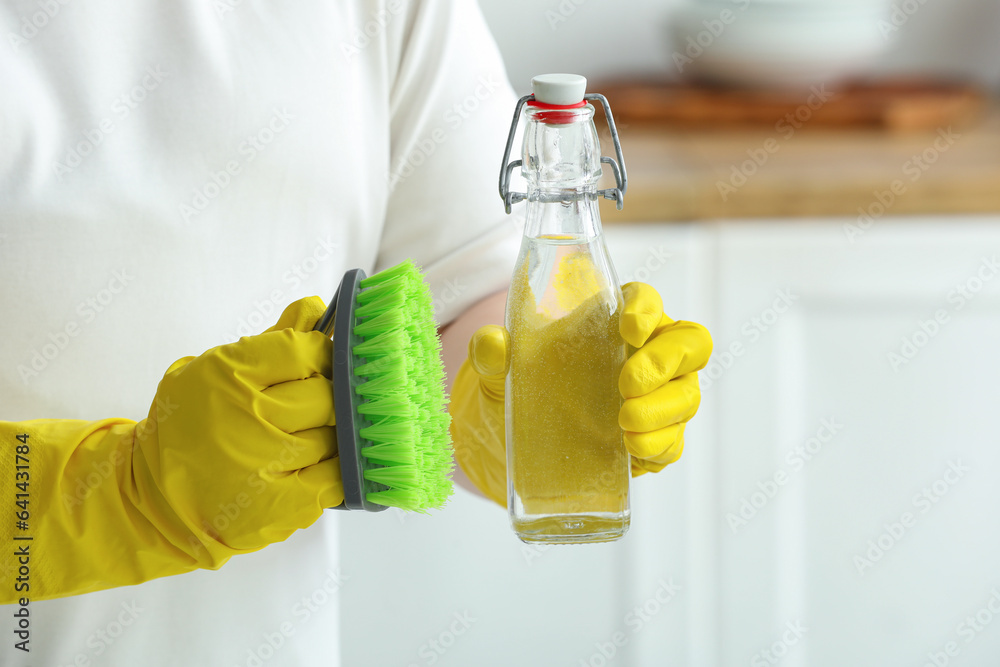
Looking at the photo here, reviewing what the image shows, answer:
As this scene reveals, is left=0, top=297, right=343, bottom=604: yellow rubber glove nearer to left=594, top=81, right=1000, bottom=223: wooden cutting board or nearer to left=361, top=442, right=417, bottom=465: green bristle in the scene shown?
left=361, top=442, right=417, bottom=465: green bristle

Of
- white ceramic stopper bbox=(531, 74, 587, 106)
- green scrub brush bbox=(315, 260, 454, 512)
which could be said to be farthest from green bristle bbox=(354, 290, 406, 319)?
white ceramic stopper bbox=(531, 74, 587, 106)

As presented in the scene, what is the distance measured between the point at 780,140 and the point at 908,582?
52cm

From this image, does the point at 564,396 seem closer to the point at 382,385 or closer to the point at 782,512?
the point at 382,385

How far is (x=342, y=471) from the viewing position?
394 millimetres

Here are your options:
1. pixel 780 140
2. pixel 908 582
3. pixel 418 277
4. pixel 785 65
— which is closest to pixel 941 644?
pixel 908 582

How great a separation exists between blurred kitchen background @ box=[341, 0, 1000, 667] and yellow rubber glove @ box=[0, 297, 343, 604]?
0.50 meters

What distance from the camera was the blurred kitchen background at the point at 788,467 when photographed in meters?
0.90

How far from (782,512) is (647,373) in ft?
1.96

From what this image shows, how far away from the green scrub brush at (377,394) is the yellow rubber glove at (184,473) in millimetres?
22

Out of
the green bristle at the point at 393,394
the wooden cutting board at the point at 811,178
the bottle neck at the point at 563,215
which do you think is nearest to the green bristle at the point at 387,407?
the green bristle at the point at 393,394

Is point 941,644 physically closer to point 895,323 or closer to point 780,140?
point 895,323

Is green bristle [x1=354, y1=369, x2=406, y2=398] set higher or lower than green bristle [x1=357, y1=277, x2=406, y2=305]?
lower

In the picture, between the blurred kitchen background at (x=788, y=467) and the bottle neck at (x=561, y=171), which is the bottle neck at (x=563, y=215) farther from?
the blurred kitchen background at (x=788, y=467)

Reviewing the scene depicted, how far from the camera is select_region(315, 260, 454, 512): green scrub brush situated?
0.39 meters
